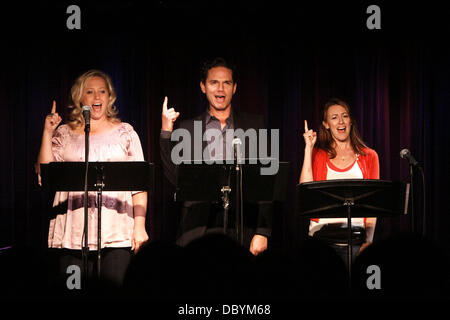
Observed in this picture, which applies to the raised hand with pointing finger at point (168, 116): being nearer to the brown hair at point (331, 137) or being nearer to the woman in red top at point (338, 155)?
the woman in red top at point (338, 155)

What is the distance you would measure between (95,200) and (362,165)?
240 centimetres

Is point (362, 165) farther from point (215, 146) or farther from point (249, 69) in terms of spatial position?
point (249, 69)

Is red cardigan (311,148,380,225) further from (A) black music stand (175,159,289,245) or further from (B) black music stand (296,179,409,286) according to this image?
(B) black music stand (296,179,409,286)

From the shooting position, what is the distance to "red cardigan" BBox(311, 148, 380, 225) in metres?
4.95

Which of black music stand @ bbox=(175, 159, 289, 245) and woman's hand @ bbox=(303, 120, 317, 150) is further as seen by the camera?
woman's hand @ bbox=(303, 120, 317, 150)

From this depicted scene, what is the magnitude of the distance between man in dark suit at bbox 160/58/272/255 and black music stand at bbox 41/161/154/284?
0.57m

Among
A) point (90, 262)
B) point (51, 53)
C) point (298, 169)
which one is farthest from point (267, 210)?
point (51, 53)

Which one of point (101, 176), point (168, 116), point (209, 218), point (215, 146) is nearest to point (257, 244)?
point (209, 218)

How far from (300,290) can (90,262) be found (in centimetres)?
224

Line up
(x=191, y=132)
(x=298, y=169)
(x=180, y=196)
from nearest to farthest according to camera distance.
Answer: (x=180, y=196) < (x=191, y=132) < (x=298, y=169)

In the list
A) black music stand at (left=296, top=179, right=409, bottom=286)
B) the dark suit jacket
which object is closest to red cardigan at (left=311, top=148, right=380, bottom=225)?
the dark suit jacket

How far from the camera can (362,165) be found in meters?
4.98

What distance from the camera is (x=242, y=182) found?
4078 mm

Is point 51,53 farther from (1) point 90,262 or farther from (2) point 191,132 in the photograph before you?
(1) point 90,262
